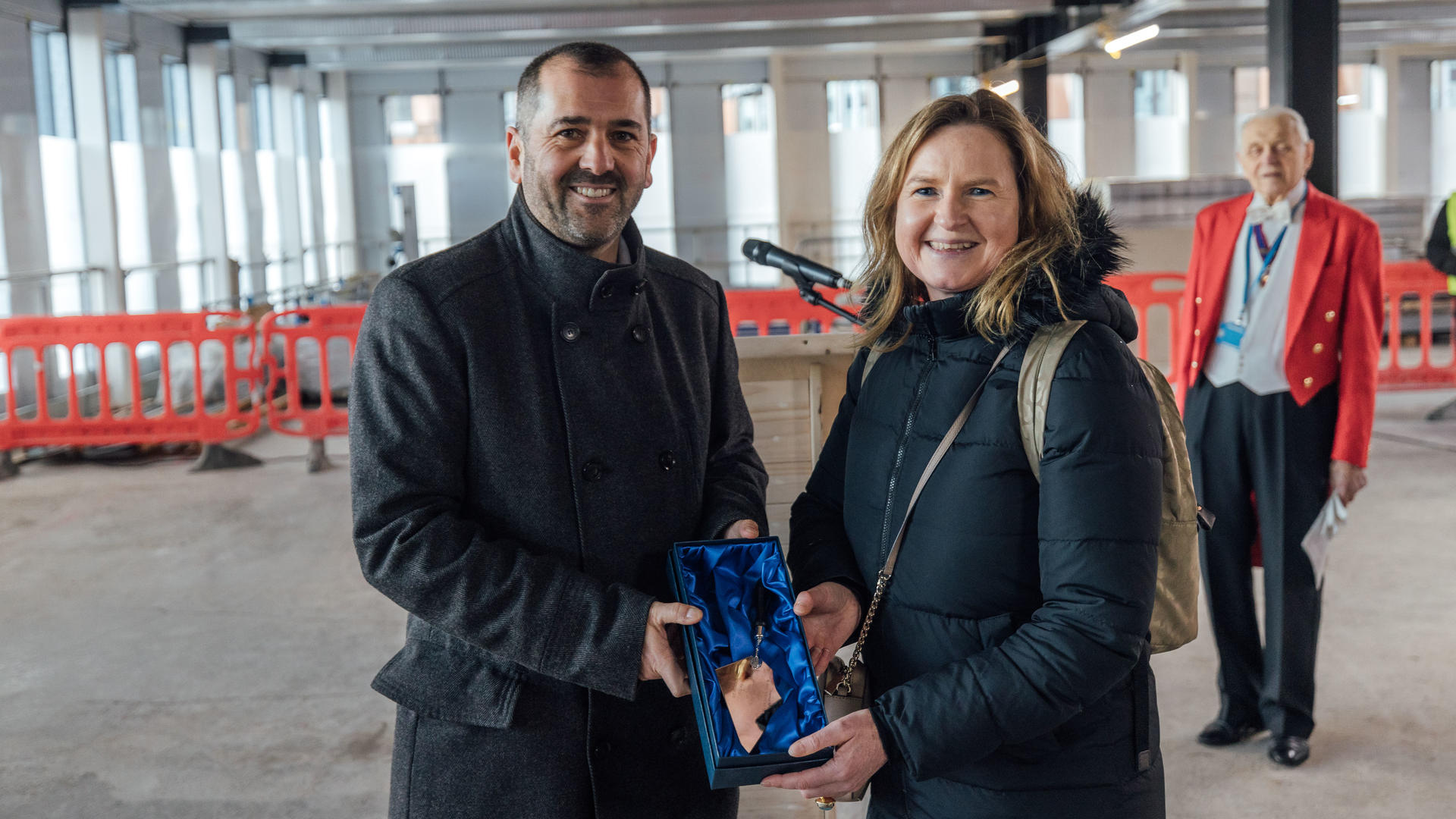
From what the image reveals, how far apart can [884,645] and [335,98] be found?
21989 millimetres

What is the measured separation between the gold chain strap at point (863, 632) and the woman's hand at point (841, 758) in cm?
22

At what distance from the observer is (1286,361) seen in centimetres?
382

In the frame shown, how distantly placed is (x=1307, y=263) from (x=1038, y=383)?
102 inches

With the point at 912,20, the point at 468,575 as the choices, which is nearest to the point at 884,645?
the point at 468,575

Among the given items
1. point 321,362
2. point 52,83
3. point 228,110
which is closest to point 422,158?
point 228,110

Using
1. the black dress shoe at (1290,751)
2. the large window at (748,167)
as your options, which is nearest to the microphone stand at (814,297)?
the black dress shoe at (1290,751)

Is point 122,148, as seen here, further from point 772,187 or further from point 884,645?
point 884,645

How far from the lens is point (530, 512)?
1.88 metres

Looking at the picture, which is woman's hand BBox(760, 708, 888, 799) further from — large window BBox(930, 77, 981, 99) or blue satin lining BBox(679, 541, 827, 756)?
large window BBox(930, 77, 981, 99)

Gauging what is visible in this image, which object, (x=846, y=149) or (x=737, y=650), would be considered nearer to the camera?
(x=737, y=650)

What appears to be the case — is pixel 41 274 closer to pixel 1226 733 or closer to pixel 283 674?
pixel 283 674

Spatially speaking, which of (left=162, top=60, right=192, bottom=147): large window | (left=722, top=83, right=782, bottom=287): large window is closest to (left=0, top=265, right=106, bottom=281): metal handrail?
(left=162, top=60, right=192, bottom=147): large window

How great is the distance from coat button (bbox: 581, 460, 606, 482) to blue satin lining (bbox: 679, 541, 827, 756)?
18 centimetres

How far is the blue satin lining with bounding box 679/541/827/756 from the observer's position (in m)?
1.69
